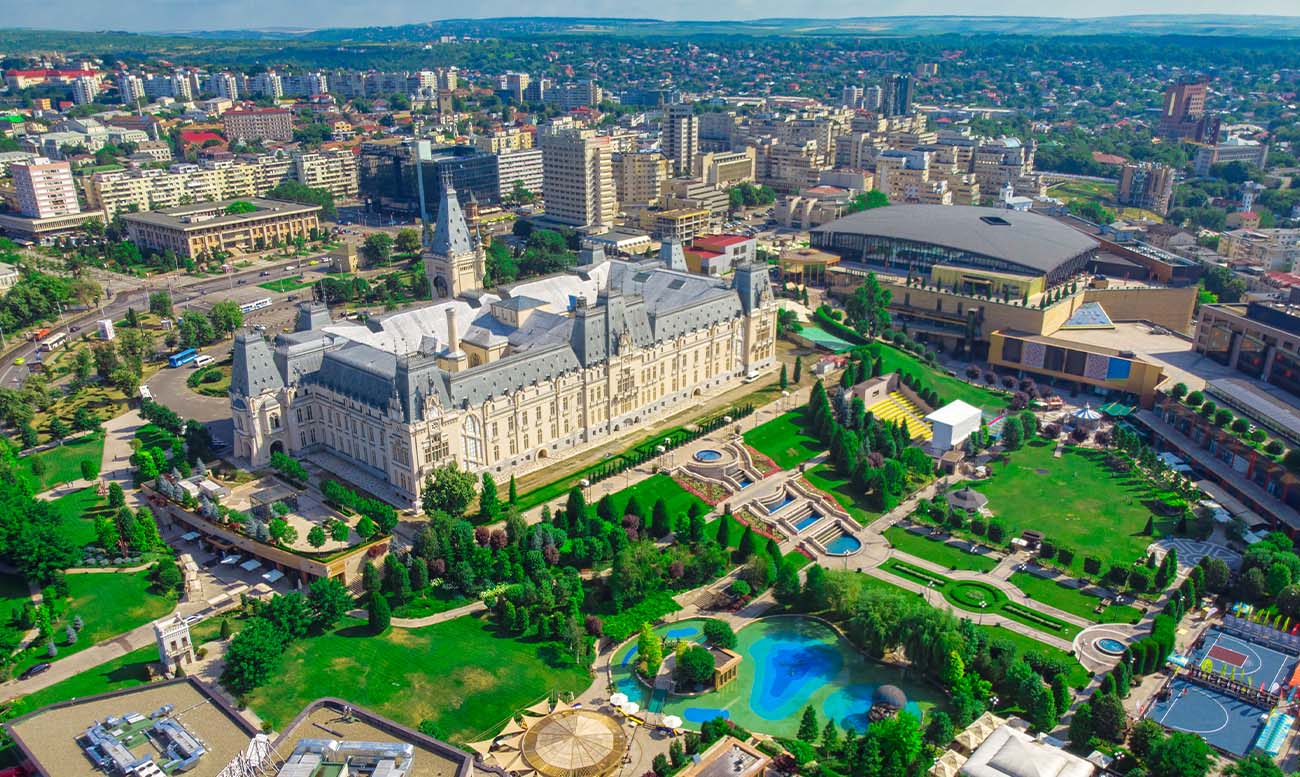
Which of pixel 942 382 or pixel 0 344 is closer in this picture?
pixel 942 382

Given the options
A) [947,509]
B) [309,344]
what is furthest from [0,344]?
[947,509]

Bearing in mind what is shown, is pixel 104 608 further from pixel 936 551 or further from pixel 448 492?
pixel 936 551

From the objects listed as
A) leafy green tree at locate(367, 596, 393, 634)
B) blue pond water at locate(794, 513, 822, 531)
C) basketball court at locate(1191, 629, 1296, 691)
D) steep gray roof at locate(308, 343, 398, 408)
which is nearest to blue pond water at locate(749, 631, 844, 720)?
blue pond water at locate(794, 513, 822, 531)

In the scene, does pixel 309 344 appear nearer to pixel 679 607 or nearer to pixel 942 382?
pixel 679 607

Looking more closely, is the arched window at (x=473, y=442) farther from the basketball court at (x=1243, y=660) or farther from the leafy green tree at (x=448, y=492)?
the basketball court at (x=1243, y=660)

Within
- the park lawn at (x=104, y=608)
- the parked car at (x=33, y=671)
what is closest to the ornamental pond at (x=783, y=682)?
the park lawn at (x=104, y=608)

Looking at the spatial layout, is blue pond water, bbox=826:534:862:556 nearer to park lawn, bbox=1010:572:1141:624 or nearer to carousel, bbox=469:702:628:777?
park lawn, bbox=1010:572:1141:624
